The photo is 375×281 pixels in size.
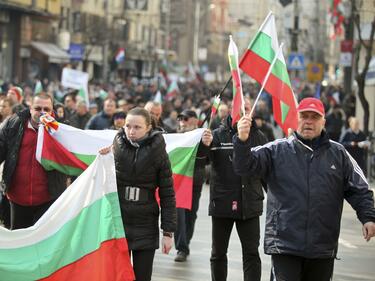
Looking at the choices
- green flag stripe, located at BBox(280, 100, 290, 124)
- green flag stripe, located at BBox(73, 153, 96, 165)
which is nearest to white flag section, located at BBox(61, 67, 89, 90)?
green flag stripe, located at BBox(73, 153, 96, 165)

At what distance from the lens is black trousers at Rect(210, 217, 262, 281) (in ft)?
29.7

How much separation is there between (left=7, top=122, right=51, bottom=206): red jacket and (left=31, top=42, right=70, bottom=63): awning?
48.7 meters

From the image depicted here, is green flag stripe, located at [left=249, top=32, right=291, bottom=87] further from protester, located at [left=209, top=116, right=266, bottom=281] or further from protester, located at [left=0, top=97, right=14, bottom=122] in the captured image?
protester, located at [left=0, top=97, right=14, bottom=122]

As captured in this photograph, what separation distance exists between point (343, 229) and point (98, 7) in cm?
6084

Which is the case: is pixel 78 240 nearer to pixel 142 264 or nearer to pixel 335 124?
pixel 142 264

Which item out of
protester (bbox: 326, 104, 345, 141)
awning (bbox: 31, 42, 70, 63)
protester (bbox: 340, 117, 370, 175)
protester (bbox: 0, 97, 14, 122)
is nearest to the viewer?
protester (bbox: 0, 97, 14, 122)

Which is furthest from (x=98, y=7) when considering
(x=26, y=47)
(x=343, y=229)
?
(x=343, y=229)

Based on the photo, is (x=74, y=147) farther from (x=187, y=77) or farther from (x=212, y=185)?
(x=187, y=77)

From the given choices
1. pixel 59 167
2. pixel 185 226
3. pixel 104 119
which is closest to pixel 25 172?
pixel 59 167

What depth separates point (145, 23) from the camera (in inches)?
3691

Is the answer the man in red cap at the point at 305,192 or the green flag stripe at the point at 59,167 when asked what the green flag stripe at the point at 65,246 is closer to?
the green flag stripe at the point at 59,167

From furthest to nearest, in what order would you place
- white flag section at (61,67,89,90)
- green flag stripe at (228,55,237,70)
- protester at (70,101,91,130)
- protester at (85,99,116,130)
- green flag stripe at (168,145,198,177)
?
1. white flag section at (61,67,89,90)
2. protester at (70,101,91,130)
3. protester at (85,99,116,130)
4. green flag stripe at (168,145,198,177)
5. green flag stripe at (228,55,237,70)

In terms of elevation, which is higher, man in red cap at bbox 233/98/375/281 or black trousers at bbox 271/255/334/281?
man in red cap at bbox 233/98/375/281

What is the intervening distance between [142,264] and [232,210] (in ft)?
5.61
